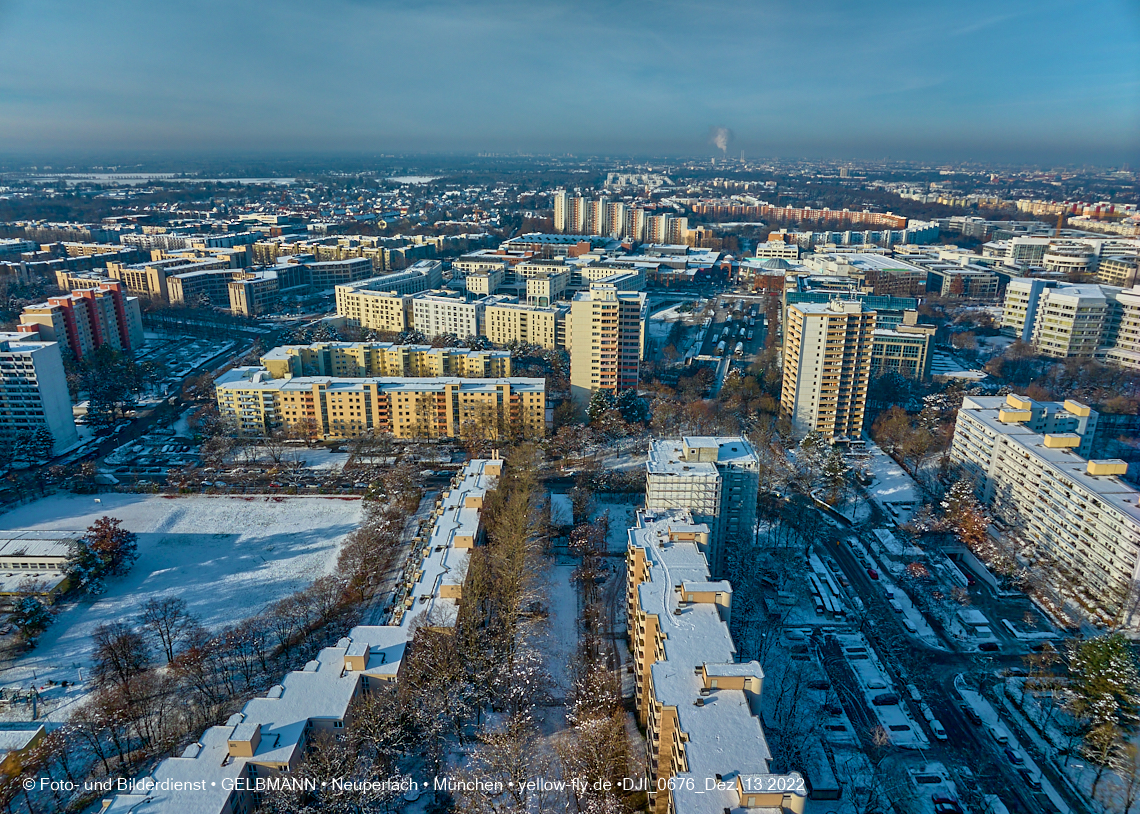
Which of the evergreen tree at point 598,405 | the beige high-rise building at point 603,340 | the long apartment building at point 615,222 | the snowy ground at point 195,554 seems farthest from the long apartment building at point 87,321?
the long apartment building at point 615,222

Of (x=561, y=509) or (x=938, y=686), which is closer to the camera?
(x=938, y=686)

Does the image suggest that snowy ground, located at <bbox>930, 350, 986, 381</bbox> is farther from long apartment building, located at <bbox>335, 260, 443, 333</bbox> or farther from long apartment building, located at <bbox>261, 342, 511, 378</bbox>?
long apartment building, located at <bbox>335, 260, 443, 333</bbox>

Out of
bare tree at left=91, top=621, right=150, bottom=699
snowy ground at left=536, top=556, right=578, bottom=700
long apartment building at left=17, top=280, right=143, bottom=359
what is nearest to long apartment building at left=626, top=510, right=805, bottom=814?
snowy ground at left=536, top=556, right=578, bottom=700

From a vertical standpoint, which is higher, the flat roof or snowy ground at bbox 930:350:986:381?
the flat roof

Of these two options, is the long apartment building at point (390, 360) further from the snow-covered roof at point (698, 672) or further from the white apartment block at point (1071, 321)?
the white apartment block at point (1071, 321)

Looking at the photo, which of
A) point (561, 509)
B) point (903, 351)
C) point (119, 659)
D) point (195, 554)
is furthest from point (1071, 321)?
point (119, 659)

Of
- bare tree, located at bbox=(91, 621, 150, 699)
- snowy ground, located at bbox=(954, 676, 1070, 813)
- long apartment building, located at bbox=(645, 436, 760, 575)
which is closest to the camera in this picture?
snowy ground, located at bbox=(954, 676, 1070, 813)

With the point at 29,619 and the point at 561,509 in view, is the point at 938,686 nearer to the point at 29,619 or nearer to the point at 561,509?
the point at 561,509

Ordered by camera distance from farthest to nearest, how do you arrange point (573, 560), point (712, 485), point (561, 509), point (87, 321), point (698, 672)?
point (87, 321) < point (561, 509) < point (573, 560) < point (712, 485) < point (698, 672)
